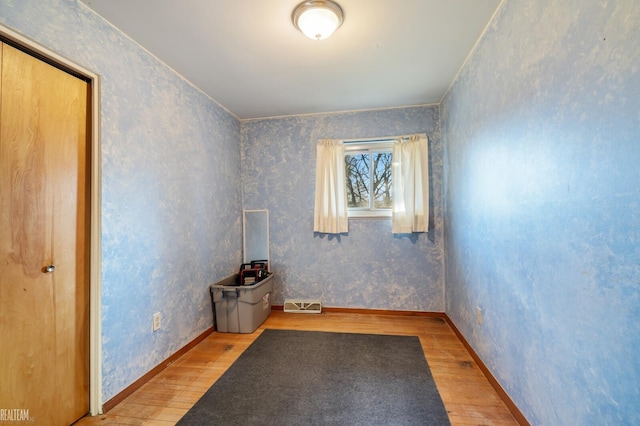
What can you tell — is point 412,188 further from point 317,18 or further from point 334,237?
point 317,18

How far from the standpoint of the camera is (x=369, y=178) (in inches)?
126

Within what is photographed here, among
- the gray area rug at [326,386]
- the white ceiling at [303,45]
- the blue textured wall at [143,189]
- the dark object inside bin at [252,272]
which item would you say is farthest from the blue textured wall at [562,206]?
the blue textured wall at [143,189]

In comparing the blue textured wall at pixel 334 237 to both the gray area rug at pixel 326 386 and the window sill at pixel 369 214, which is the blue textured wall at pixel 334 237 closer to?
the window sill at pixel 369 214

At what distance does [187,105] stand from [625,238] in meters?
2.94

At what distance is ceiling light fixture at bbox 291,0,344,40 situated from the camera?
150 cm

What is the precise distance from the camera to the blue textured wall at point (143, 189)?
153cm

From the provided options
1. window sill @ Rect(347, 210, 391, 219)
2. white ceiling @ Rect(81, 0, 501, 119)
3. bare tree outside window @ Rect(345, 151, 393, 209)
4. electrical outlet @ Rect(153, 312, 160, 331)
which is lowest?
electrical outlet @ Rect(153, 312, 160, 331)

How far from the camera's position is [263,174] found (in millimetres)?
3350

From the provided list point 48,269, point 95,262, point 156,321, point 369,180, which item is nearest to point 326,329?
point 156,321

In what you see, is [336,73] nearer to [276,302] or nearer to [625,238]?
[625,238]

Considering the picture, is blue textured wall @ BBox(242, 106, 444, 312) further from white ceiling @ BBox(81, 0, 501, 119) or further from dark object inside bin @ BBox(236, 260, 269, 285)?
white ceiling @ BBox(81, 0, 501, 119)

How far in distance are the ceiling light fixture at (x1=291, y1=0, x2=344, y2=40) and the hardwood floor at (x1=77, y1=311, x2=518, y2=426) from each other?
2488 mm

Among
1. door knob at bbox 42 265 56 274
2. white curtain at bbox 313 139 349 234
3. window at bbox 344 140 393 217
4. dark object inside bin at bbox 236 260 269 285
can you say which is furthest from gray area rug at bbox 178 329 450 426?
window at bbox 344 140 393 217

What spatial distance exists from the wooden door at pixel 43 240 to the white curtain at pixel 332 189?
7.05 feet
